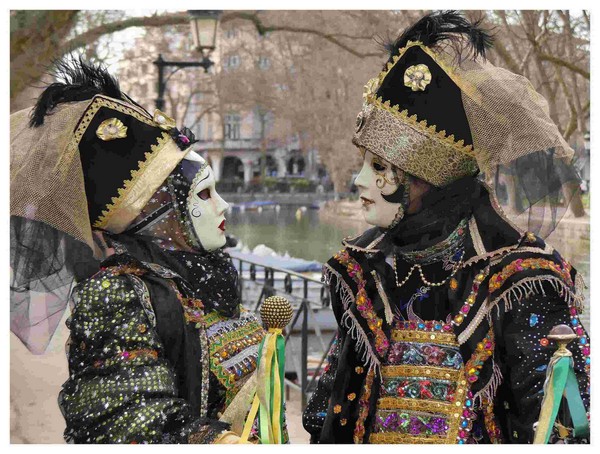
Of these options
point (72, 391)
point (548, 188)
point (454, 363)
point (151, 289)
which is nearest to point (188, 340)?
point (151, 289)

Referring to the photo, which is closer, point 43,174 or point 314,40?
point 43,174

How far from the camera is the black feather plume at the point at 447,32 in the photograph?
2.91 meters

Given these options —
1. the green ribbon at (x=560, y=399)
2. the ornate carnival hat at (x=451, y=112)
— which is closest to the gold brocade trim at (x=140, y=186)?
the ornate carnival hat at (x=451, y=112)

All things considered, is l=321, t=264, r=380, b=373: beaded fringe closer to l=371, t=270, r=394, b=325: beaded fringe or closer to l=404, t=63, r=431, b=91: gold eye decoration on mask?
l=371, t=270, r=394, b=325: beaded fringe

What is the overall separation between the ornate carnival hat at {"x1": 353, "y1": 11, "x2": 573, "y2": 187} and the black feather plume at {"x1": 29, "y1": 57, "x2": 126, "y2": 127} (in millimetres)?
898

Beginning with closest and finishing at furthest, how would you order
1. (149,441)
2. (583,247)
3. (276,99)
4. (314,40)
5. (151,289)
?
(149,441) → (151,289) → (583,247) → (314,40) → (276,99)

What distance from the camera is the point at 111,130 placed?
2.88 m

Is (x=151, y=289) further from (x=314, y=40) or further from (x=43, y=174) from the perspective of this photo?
(x=314, y=40)

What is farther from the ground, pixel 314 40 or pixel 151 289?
pixel 314 40

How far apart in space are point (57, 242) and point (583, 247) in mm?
9671

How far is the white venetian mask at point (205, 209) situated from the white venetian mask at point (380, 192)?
1.59 feet

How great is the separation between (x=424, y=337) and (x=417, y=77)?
0.86m

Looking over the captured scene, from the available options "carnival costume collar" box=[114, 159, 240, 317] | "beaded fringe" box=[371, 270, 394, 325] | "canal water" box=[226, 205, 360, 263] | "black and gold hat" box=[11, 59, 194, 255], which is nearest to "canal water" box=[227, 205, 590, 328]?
"canal water" box=[226, 205, 360, 263]

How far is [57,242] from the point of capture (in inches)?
121
